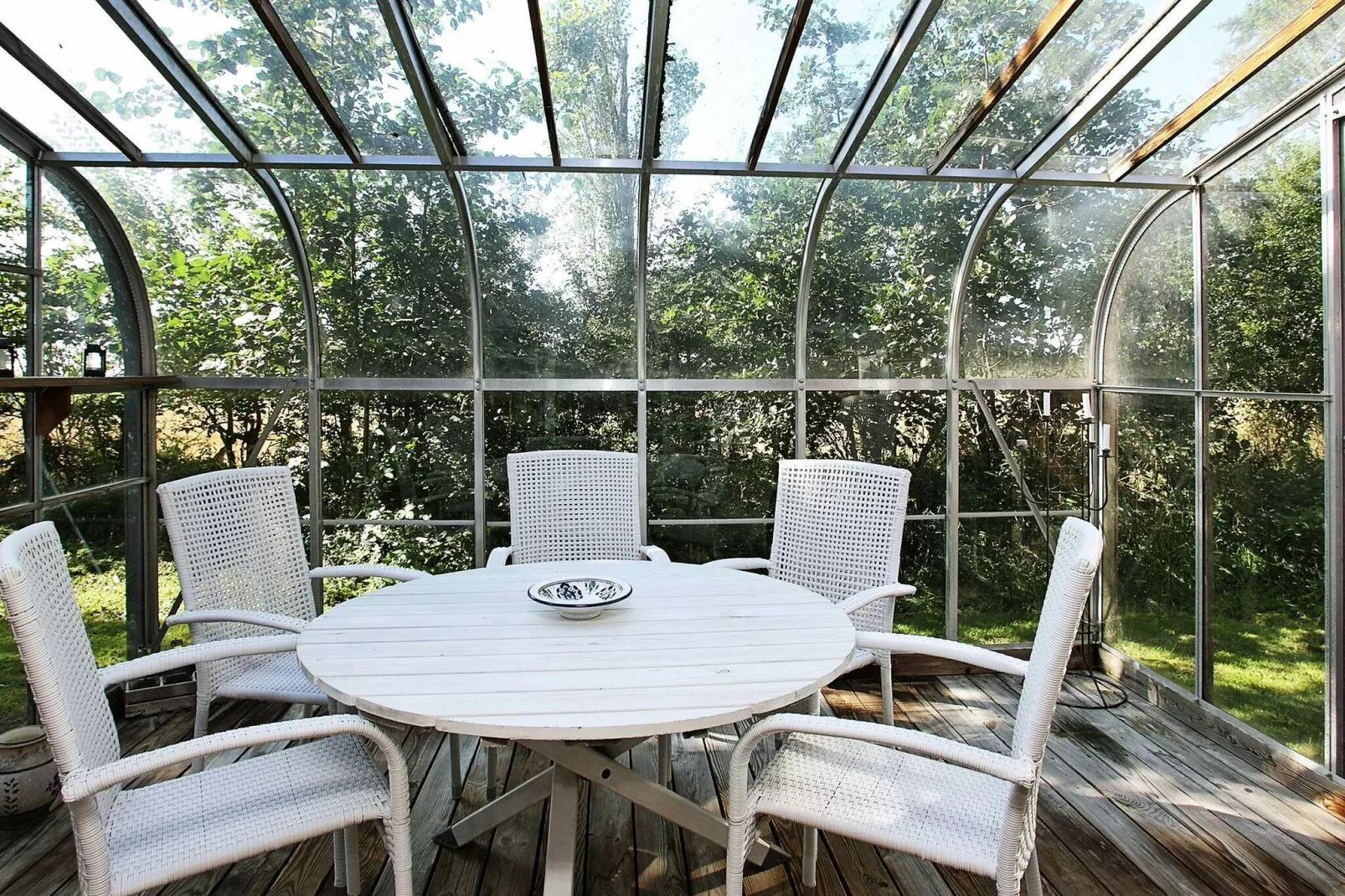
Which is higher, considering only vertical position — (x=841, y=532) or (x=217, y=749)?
(x=841, y=532)

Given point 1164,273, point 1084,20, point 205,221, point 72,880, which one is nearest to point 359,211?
point 205,221

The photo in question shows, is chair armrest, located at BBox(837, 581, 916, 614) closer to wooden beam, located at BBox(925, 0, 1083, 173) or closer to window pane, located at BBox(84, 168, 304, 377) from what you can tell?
wooden beam, located at BBox(925, 0, 1083, 173)

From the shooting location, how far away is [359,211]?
3.92 metres

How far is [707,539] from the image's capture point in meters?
4.22

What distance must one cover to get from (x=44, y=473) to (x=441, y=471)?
5.30ft

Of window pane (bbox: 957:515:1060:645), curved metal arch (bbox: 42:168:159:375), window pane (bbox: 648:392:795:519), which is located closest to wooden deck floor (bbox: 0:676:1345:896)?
window pane (bbox: 957:515:1060:645)

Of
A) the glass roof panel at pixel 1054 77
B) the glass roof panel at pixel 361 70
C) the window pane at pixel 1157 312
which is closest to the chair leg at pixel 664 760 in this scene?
the glass roof panel at pixel 361 70

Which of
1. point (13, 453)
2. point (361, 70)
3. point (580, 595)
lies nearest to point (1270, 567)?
point (580, 595)

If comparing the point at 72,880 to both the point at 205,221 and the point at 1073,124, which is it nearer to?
the point at 205,221

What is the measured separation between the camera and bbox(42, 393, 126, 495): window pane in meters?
3.33

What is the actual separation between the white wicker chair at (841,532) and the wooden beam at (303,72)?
7.25 ft

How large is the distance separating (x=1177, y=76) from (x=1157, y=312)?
Result: 1.24 m

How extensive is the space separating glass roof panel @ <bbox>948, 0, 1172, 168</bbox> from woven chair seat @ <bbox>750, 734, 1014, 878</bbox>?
2.44 meters

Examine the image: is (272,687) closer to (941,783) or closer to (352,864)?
(352,864)
